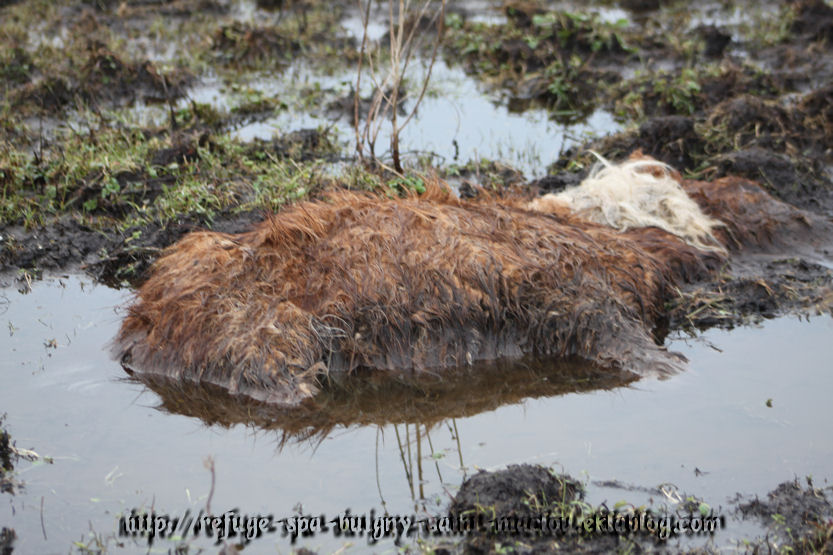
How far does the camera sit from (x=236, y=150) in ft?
20.9

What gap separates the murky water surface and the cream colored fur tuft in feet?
2.68

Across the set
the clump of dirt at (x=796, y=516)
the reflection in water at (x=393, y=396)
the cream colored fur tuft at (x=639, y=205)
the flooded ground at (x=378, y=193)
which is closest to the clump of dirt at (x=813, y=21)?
the flooded ground at (x=378, y=193)

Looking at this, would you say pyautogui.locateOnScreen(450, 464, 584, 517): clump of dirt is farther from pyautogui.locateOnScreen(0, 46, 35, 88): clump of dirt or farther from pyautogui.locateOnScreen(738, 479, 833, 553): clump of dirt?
pyautogui.locateOnScreen(0, 46, 35, 88): clump of dirt

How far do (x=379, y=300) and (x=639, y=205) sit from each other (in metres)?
1.87

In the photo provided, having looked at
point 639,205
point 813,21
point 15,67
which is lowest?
point 639,205

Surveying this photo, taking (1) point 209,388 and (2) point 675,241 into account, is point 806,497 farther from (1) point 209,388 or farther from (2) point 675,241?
(1) point 209,388

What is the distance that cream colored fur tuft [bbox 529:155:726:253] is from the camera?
16.6 ft

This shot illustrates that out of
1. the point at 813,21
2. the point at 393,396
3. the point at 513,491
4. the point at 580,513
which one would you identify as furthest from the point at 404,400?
the point at 813,21

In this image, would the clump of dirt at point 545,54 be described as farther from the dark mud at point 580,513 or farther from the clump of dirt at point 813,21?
the dark mud at point 580,513

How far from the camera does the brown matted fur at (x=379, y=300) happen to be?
13.2 feet

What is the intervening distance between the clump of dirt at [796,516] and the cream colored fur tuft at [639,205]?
205 cm

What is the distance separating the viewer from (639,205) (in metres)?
5.19

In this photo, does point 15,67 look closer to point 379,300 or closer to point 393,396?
point 379,300

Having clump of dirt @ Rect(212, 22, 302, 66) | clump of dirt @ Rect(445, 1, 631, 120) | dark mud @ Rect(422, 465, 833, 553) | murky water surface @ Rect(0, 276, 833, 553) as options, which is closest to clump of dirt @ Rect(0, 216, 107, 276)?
murky water surface @ Rect(0, 276, 833, 553)
